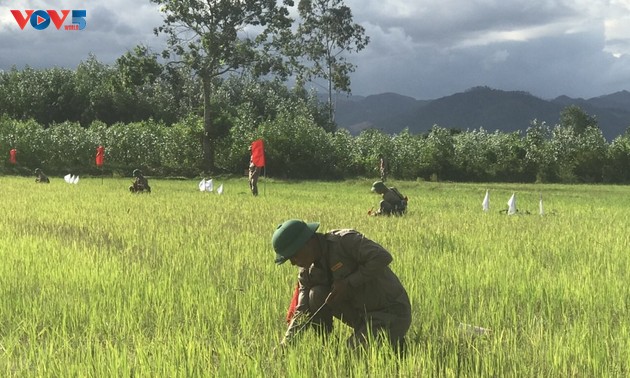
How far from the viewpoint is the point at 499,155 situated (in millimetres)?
30719

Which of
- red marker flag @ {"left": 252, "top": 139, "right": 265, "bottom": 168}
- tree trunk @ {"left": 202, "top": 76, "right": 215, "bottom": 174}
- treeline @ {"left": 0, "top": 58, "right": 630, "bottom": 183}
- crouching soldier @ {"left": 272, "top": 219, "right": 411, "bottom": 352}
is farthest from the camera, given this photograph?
treeline @ {"left": 0, "top": 58, "right": 630, "bottom": 183}

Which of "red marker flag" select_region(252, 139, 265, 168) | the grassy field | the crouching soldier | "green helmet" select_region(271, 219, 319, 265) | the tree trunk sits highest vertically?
the tree trunk

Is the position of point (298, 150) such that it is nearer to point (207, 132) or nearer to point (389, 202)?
point (207, 132)

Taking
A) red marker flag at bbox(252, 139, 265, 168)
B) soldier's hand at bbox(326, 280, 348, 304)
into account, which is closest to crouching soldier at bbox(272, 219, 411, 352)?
soldier's hand at bbox(326, 280, 348, 304)

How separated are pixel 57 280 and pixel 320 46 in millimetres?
40593

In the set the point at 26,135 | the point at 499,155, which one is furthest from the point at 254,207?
the point at 26,135

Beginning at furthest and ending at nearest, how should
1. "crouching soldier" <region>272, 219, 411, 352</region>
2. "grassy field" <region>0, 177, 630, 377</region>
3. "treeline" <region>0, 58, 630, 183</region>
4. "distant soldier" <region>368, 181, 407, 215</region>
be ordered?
"treeline" <region>0, 58, 630, 183</region> < "distant soldier" <region>368, 181, 407, 215</region> < "crouching soldier" <region>272, 219, 411, 352</region> < "grassy field" <region>0, 177, 630, 377</region>

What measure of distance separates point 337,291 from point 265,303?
1068 millimetres

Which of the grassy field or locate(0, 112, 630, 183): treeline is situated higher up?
locate(0, 112, 630, 183): treeline

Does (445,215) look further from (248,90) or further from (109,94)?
(248,90)

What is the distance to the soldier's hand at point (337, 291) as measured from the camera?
279cm

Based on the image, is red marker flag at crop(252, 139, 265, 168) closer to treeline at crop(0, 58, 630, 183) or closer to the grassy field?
the grassy field

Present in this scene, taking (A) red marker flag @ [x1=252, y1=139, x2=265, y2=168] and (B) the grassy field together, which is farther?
(A) red marker flag @ [x1=252, y1=139, x2=265, y2=168]

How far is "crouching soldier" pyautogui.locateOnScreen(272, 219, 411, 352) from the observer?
2.79 meters
